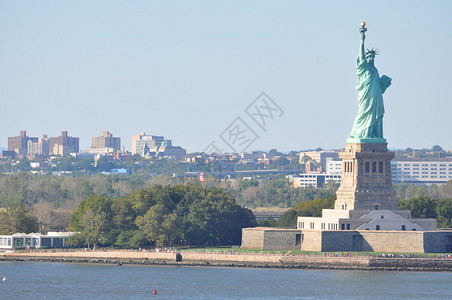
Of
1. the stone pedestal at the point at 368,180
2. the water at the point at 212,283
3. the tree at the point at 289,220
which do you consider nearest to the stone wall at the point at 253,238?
the water at the point at 212,283

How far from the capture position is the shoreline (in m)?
91.3

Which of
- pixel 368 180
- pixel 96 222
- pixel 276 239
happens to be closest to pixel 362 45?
pixel 368 180

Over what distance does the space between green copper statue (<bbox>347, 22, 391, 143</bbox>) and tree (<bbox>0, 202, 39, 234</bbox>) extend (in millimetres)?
28011

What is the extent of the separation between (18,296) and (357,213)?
28520 mm

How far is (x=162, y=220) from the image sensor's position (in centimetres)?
10200

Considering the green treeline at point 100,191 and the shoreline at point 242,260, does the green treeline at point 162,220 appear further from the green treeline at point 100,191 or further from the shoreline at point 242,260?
the green treeline at point 100,191

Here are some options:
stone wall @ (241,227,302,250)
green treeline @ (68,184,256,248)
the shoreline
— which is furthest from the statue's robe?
green treeline @ (68,184,256,248)

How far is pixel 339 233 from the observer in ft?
313

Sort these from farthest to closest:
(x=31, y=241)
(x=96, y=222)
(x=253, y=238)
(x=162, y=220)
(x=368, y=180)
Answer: (x=31, y=241), (x=96, y=222), (x=162, y=220), (x=253, y=238), (x=368, y=180)

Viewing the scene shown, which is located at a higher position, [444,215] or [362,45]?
[362,45]

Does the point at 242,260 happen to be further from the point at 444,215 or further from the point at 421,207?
the point at 444,215

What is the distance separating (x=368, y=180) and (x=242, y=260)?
11.3 m

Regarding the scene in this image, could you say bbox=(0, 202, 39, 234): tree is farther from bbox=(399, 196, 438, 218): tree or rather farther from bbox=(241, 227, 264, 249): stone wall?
bbox=(399, 196, 438, 218): tree

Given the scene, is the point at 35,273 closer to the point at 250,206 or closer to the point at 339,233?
the point at 339,233
